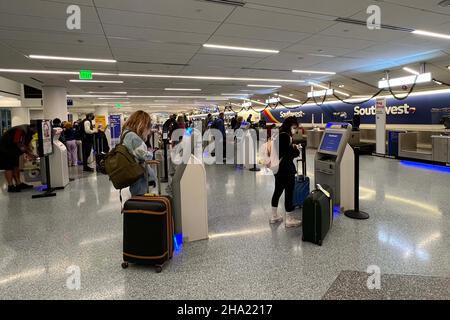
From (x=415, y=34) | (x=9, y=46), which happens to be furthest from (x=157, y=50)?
(x=415, y=34)

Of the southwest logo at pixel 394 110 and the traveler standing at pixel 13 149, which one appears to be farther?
the southwest logo at pixel 394 110

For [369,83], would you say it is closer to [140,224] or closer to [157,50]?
[157,50]

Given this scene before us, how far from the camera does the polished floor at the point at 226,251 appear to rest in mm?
2582

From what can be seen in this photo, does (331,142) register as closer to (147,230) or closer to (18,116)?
(147,230)

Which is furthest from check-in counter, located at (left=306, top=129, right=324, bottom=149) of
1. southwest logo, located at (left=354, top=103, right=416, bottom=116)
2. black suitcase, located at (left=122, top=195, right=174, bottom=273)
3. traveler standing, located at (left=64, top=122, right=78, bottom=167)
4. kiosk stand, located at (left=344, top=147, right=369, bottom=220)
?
black suitcase, located at (left=122, top=195, right=174, bottom=273)

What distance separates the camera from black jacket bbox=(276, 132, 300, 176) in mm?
3996

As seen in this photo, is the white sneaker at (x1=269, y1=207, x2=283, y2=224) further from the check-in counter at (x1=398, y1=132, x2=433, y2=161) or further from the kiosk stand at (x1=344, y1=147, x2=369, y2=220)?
the check-in counter at (x1=398, y1=132, x2=433, y2=161)

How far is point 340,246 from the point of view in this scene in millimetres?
3385

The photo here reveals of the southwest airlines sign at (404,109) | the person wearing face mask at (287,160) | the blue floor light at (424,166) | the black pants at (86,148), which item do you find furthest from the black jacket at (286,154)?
the southwest airlines sign at (404,109)

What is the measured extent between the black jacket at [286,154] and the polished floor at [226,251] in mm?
774

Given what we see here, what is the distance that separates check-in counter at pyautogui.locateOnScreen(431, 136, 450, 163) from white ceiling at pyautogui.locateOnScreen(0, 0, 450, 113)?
1.93 m

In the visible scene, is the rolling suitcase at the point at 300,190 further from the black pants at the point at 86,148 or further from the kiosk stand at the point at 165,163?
the black pants at the point at 86,148

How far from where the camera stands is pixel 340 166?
15.0 ft
